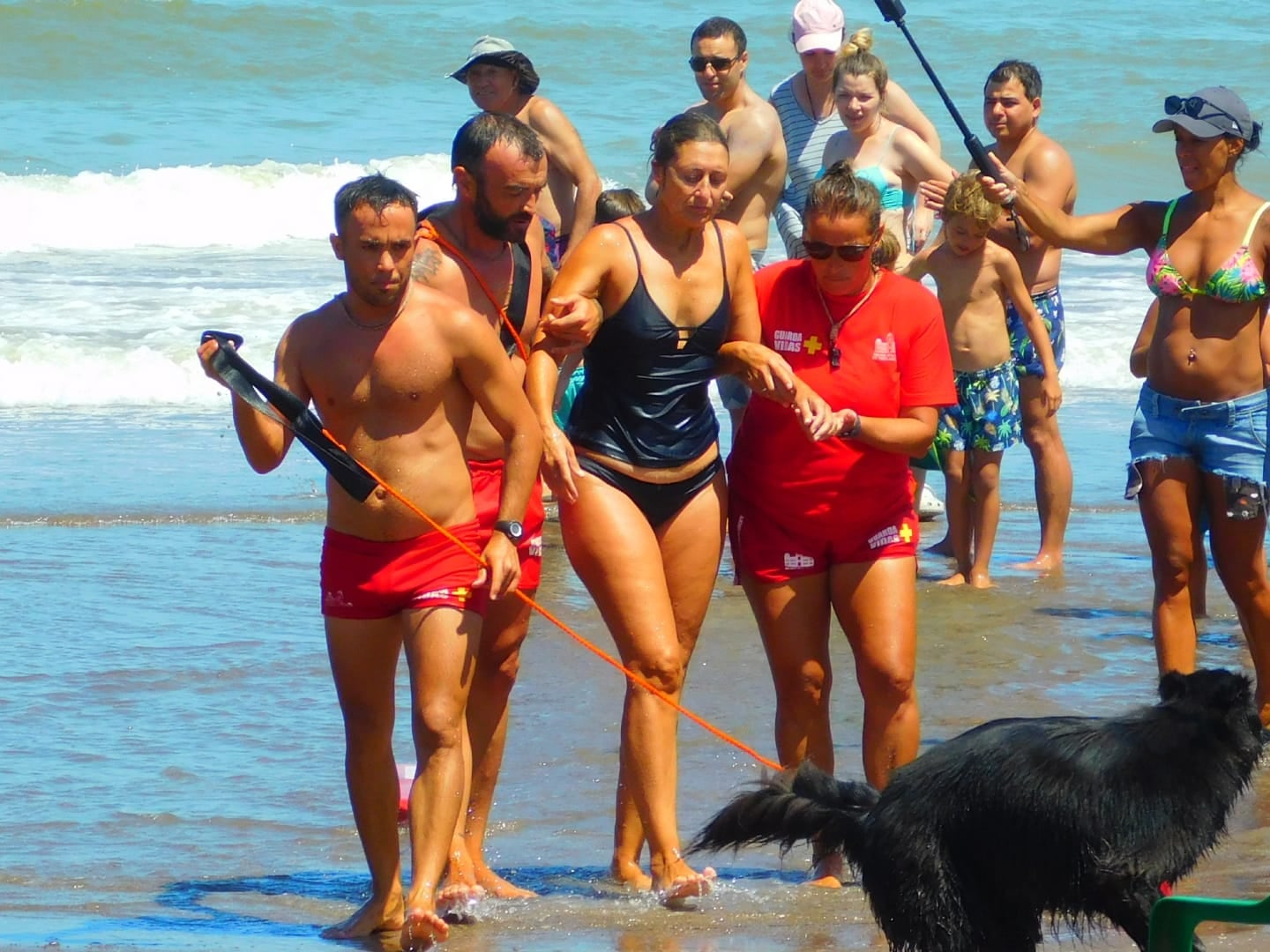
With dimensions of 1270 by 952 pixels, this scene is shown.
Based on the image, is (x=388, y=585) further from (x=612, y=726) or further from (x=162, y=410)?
(x=162, y=410)

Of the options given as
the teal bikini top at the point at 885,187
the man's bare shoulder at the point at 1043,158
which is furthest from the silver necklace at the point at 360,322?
the man's bare shoulder at the point at 1043,158

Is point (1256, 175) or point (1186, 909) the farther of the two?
point (1256, 175)

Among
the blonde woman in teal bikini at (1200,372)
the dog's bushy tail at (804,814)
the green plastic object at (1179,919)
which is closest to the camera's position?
the green plastic object at (1179,919)

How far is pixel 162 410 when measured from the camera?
12.1 m

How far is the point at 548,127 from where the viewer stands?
25.4 feet

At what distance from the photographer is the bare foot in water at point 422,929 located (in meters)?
4.20

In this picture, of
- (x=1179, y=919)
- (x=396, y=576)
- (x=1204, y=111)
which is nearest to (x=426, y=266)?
(x=396, y=576)

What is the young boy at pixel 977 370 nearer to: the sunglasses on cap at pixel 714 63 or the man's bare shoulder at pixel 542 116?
the sunglasses on cap at pixel 714 63

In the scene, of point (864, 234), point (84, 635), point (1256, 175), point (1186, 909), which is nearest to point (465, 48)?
point (1256, 175)

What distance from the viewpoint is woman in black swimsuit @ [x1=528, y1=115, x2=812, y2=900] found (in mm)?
4734

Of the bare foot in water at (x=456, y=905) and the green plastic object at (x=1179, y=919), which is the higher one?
the green plastic object at (x=1179, y=919)

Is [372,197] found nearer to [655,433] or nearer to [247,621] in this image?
[655,433]

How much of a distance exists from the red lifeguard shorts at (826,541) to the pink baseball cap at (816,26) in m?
4.24

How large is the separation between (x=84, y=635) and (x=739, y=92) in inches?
149
